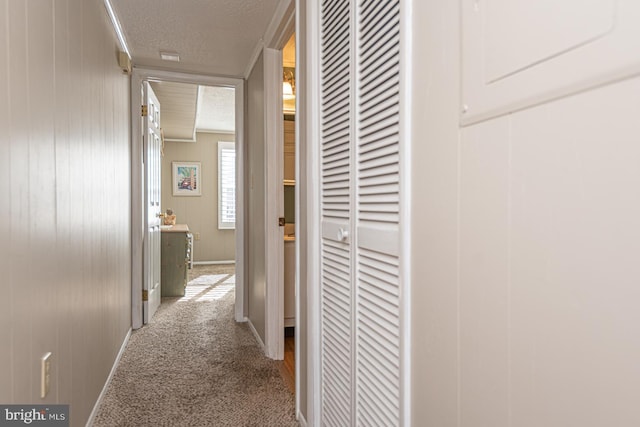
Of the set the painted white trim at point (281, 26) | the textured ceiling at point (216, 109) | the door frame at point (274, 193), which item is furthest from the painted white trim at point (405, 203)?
the textured ceiling at point (216, 109)

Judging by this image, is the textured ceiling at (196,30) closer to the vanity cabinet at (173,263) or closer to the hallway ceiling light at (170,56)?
the hallway ceiling light at (170,56)

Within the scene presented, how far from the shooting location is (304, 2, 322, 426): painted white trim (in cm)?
168

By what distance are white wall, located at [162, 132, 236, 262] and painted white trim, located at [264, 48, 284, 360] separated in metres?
4.89

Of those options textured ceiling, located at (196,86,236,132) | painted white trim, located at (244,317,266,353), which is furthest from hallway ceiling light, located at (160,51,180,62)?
painted white trim, located at (244,317,266,353)

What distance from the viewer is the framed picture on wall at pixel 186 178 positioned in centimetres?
743

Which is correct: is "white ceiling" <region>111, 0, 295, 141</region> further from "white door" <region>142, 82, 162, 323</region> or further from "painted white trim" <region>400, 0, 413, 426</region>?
"painted white trim" <region>400, 0, 413, 426</region>

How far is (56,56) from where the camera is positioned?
4.84 feet

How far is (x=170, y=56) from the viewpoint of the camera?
10.6ft

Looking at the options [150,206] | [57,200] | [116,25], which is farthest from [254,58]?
[57,200]

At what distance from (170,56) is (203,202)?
15.0 feet

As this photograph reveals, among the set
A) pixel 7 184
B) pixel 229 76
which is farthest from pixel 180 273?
pixel 7 184

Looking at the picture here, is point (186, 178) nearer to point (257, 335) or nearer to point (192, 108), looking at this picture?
point (192, 108)

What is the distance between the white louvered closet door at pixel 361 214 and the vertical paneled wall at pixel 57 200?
96 centimetres

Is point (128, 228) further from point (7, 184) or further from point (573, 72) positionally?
point (573, 72)
